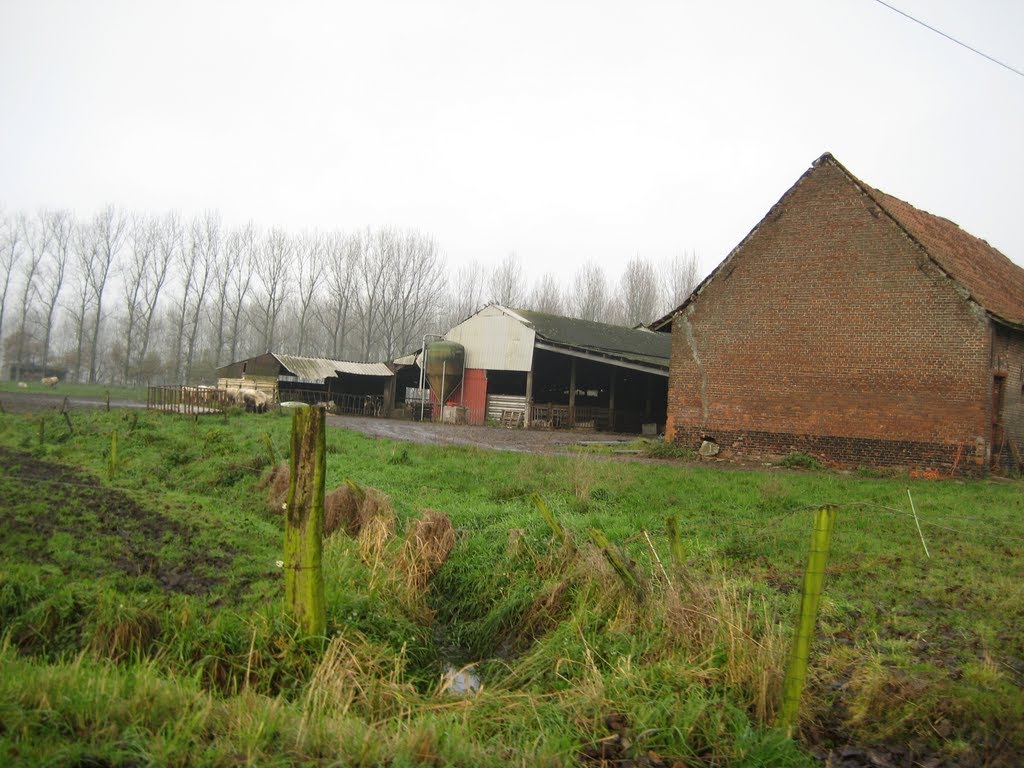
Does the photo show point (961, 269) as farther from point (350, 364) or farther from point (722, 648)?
point (350, 364)

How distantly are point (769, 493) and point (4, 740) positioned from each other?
36.5 feet

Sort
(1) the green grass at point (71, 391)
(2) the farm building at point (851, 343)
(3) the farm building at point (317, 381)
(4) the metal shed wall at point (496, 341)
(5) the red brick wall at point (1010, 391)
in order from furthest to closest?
(1) the green grass at point (71, 391)
(3) the farm building at point (317, 381)
(4) the metal shed wall at point (496, 341)
(5) the red brick wall at point (1010, 391)
(2) the farm building at point (851, 343)

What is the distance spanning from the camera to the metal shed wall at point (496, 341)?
108ft

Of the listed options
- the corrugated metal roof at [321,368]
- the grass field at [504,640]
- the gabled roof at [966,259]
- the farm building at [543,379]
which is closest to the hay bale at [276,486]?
the grass field at [504,640]

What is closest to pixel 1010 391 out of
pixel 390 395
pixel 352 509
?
pixel 352 509

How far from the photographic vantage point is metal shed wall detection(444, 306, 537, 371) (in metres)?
32.9

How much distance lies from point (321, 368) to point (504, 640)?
104ft

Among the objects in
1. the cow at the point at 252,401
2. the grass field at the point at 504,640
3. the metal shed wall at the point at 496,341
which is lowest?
the grass field at the point at 504,640

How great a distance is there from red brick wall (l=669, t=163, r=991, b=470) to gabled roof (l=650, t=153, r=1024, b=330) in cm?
16

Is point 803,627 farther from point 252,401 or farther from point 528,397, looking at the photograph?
point 252,401

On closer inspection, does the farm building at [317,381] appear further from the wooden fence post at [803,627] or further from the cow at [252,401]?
the wooden fence post at [803,627]

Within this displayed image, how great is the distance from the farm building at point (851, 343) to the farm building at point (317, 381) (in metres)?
21.3

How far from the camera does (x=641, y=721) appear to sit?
4922 mm

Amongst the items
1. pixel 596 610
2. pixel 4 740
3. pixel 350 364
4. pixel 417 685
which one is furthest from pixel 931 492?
pixel 350 364
